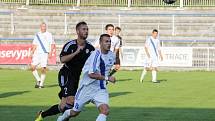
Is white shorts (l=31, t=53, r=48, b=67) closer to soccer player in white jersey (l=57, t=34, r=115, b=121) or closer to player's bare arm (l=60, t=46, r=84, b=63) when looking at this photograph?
player's bare arm (l=60, t=46, r=84, b=63)

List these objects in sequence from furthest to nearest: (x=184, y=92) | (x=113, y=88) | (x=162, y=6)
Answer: (x=162, y=6) < (x=113, y=88) < (x=184, y=92)

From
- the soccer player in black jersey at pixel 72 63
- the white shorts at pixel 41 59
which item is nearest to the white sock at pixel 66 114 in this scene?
the soccer player in black jersey at pixel 72 63

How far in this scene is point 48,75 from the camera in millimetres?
29734

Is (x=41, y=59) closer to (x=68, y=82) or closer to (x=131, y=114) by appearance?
(x=131, y=114)

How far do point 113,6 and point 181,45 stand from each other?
9.11 meters

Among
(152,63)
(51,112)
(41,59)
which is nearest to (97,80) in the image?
(51,112)

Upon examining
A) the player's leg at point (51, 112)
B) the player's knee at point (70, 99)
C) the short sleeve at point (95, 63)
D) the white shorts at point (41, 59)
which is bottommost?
the player's leg at point (51, 112)

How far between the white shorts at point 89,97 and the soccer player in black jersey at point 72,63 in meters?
0.66

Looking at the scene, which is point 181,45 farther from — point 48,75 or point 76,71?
point 76,71

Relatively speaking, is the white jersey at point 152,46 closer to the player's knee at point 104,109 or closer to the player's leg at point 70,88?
the player's leg at point 70,88

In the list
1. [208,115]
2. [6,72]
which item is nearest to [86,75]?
[208,115]

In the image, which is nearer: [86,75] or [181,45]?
[86,75]

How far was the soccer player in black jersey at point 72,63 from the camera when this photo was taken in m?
12.5

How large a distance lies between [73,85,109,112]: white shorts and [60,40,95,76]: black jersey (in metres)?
0.83
